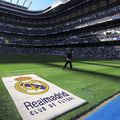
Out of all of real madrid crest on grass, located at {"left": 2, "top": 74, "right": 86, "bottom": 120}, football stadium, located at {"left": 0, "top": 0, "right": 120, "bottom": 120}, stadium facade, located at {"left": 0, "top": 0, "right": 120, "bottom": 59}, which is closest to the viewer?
real madrid crest on grass, located at {"left": 2, "top": 74, "right": 86, "bottom": 120}

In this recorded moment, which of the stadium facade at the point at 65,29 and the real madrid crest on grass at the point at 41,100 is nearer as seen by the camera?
the real madrid crest on grass at the point at 41,100

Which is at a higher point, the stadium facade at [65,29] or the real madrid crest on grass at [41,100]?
the stadium facade at [65,29]

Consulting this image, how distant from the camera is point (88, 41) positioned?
140ft

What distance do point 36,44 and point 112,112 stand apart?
59.4 meters

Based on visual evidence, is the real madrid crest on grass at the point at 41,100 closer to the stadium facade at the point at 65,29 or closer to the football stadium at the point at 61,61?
the football stadium at the point at 61,61

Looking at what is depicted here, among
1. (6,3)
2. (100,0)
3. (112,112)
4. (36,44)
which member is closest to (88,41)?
(100,0)

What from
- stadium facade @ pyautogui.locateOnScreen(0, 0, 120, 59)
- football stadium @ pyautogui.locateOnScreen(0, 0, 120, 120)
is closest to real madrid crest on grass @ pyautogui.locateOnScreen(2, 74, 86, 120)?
football stadium @ pyautogui.locateOnScreen(0, 0, 120, 120)

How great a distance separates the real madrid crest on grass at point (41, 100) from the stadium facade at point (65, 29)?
1257 inches

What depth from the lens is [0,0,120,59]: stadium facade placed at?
39969 mm

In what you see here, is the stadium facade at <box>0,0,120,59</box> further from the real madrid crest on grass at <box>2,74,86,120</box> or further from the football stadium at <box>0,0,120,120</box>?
the real madrid crest on grass at <box>2,74,86,120</box>

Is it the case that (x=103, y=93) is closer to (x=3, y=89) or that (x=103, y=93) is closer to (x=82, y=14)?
(x=3, y=89)

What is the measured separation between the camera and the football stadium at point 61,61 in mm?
5188

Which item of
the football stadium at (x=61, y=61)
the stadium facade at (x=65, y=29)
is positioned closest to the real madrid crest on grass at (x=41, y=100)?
the football stadium at (x=61, y=61)

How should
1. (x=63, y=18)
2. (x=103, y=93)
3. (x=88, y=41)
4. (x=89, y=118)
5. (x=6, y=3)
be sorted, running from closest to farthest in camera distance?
(x=89, y=118) → (x=103, y=93) → (x=88, y=41) → (x=63, y=18) → (x=6, y=3)
